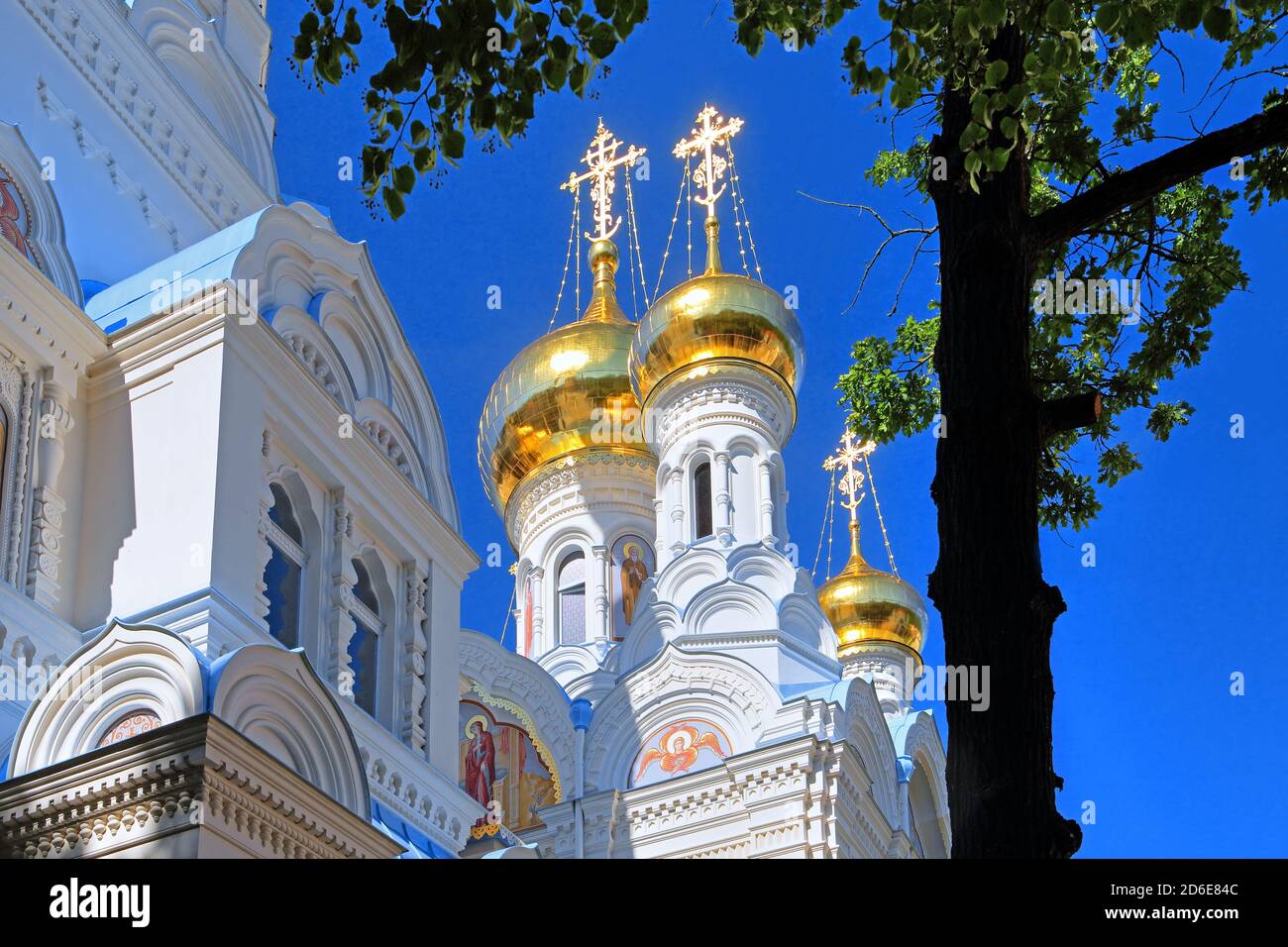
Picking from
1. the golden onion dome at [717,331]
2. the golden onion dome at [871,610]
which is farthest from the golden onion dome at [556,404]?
the golden onion dome at [871,610]

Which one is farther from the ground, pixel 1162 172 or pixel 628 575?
pixel 628 575

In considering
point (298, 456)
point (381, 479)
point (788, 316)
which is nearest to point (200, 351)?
point (298, 456)

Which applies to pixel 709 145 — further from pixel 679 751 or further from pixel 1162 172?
pixel 1162 172

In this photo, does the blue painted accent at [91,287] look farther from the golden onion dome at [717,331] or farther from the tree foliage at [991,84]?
the golden onion dome at [717,331]

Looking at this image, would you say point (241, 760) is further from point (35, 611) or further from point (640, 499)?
point (640, 499)

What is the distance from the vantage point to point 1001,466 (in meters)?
4.72

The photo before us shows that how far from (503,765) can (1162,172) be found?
14735mm

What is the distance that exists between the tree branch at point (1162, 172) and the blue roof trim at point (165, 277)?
6332 millimetres

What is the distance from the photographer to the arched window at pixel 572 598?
23.0 metres

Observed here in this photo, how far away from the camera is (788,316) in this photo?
862 inches

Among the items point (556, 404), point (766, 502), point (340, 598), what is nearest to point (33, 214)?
point (340, 598)

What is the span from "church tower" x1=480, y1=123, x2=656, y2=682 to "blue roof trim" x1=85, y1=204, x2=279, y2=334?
1214cm

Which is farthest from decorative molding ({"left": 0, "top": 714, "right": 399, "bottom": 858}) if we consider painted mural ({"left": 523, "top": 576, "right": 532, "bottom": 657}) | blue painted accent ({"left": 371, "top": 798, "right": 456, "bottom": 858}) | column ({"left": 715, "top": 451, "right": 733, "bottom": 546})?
painted mural ({"left": 523, "top": 576, "right": 532, "bottom": 657})

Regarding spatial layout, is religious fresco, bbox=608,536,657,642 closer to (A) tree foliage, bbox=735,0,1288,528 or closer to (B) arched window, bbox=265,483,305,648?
(B) arched window, bbox=265,483,305,648
